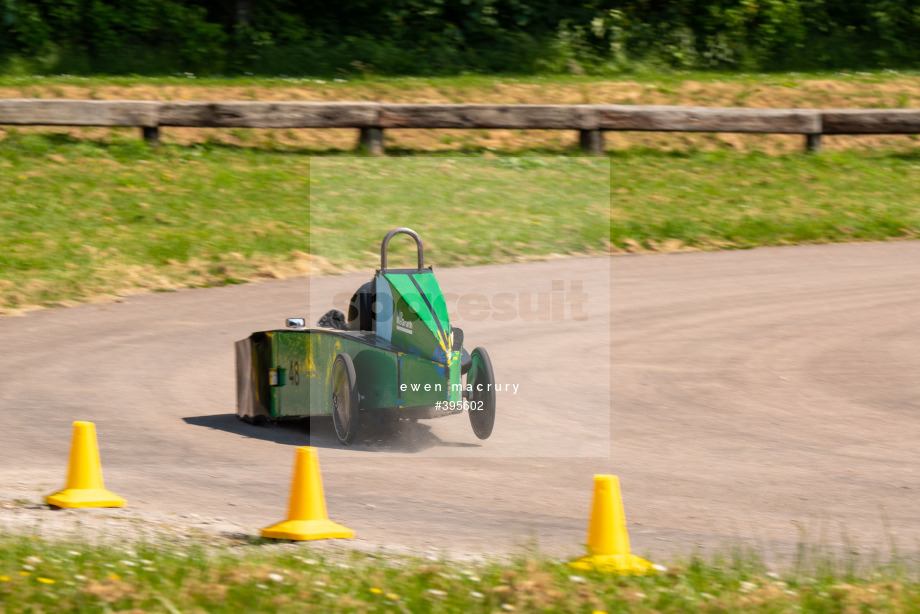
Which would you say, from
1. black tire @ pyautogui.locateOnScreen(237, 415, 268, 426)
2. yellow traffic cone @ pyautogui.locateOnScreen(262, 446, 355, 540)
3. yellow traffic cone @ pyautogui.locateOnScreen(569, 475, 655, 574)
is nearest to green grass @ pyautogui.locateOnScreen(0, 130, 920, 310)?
black tire @ pyautogui.locateOnScreen(237, 415, 268, 426)

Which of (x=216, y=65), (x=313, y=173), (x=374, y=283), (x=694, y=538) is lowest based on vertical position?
(x=694, y=538)

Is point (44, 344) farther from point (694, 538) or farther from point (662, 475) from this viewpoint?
point (694, 538)

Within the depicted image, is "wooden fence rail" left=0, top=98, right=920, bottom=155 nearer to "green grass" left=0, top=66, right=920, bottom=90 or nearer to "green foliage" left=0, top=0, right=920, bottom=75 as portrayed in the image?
"green grass" left=0, top=66, right=920, bottom=90

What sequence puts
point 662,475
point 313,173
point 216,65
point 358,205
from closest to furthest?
point 662,475
point 358,205
point 313,173
point 216,65

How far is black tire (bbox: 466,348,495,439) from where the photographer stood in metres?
8.16

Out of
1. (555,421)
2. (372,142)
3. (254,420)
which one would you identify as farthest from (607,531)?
(372,142)

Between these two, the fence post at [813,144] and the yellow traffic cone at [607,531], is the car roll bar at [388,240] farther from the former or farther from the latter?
the fence post at [813,144]

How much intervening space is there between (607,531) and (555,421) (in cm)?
349

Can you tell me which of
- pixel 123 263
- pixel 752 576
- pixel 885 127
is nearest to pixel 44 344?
pixel 123 263

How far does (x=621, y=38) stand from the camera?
92.2ft

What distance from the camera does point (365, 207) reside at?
1792cm

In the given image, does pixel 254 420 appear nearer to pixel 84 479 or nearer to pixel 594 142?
pixel 84 479

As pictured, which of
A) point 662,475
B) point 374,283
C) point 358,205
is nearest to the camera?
point 662,475

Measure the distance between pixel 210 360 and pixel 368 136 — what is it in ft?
32.2
